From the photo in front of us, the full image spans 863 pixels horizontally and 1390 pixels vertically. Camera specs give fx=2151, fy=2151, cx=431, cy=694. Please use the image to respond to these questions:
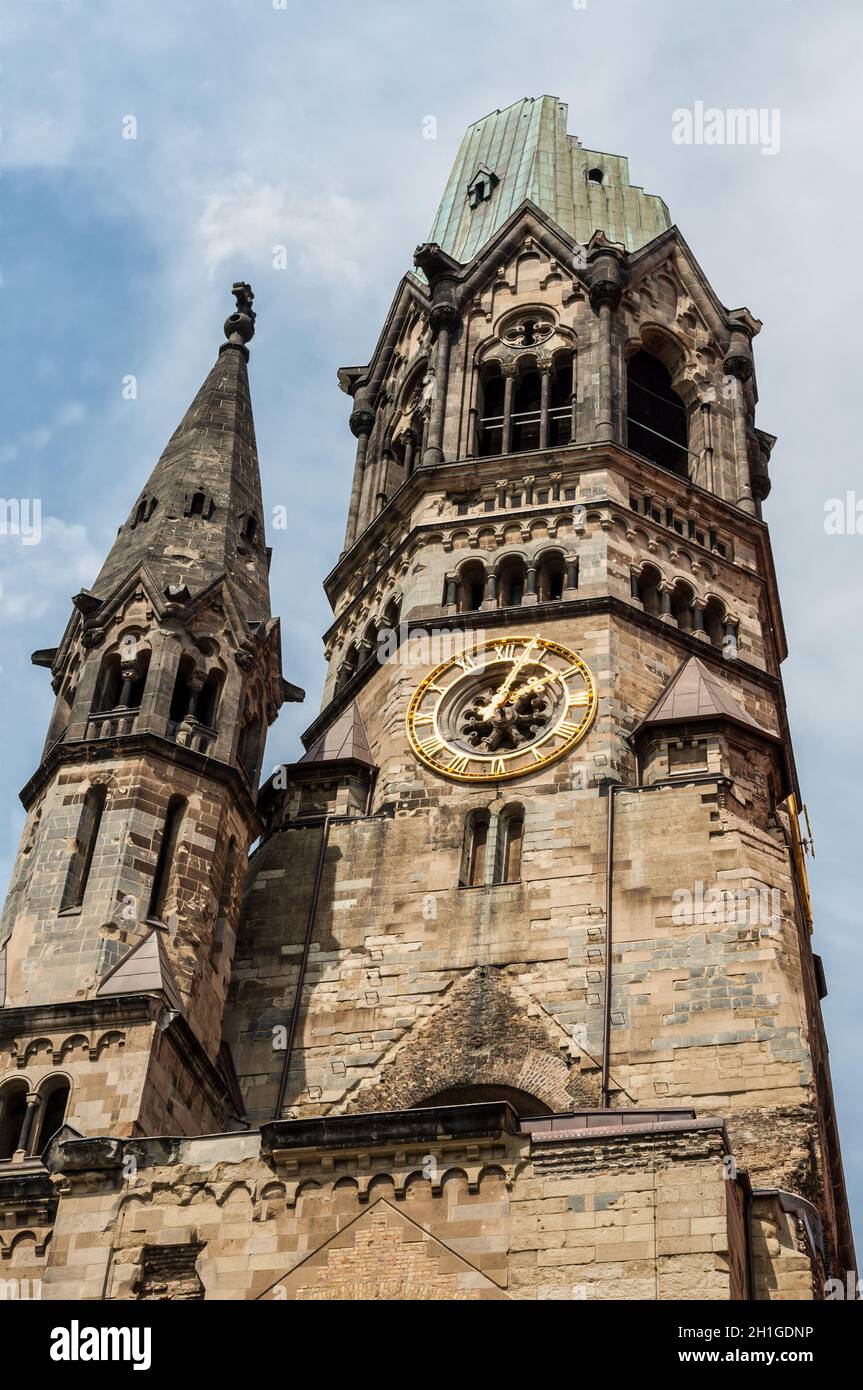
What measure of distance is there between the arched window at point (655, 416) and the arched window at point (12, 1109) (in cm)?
2175

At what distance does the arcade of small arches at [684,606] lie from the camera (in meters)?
41.1

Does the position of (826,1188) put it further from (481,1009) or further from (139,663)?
(139,663)

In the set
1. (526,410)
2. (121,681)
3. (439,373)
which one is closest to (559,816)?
(121,681)

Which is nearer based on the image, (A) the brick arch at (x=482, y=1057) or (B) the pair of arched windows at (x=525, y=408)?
(A) the brick arch at (x=482, y=1057)

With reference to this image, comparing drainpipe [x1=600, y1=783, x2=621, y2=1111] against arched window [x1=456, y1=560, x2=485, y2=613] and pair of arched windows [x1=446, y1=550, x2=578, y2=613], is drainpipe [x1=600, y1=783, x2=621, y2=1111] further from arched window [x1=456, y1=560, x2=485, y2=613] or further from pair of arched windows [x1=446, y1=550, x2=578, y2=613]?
arched window [x1=456, y1=560, x2=485, y2=613]

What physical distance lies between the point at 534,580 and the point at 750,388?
35.6 ft

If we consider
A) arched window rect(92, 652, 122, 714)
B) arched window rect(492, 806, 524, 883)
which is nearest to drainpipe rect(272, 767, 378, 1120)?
arched window rect(492, 806, 524, 883)

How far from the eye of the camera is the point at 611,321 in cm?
4703

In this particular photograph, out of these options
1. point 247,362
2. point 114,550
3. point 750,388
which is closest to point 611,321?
point 750,388

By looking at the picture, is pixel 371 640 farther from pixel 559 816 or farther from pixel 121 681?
pixel 559 816

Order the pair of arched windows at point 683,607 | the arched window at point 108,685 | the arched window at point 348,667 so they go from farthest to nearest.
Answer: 1. the arched window at point 348,667
2. the pair of arched windows at point 683,607
3. the arched window at point 108,685

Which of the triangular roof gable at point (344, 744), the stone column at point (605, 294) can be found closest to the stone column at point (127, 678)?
the triangular roof gable at point (344, 744)

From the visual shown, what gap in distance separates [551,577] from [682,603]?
259 cm

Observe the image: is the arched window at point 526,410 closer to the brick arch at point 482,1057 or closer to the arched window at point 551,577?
the arched window at point 551,577
